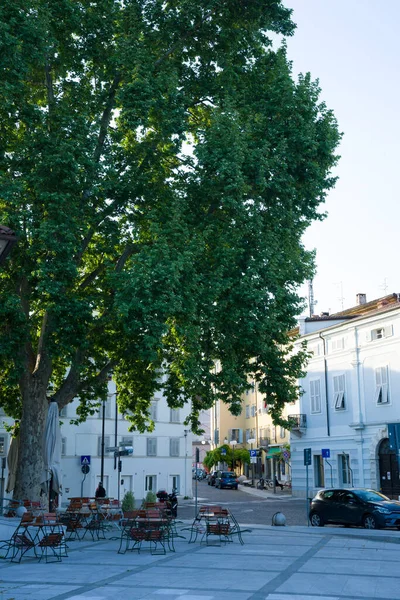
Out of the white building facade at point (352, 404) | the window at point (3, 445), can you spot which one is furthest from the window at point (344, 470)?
the window at point (3, 445)

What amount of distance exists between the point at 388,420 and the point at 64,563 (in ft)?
87.4

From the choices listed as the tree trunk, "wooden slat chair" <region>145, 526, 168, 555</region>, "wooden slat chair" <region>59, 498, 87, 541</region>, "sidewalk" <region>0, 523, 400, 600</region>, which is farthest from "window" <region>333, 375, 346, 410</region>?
"wooden slat chair" <region>145, 526, 168, 555</region>

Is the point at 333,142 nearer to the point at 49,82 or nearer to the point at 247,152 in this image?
the point at 247,152

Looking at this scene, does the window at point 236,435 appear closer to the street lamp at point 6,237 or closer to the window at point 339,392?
the window at point 339,392

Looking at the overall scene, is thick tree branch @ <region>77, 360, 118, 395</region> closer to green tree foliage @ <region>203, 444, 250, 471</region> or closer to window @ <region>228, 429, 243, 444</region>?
green tree foliage @ <region>203, 444, 250, 471</region>

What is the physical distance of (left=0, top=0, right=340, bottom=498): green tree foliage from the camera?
18.5m

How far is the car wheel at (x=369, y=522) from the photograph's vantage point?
24625 mm

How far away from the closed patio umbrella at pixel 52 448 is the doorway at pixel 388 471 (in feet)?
76.6

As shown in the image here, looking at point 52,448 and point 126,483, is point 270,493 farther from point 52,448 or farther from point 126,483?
point 52,448

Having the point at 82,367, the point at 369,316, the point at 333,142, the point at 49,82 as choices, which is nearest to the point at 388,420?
the point at 369,316

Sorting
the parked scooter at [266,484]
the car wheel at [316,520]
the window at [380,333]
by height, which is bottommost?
the parked scooter at [266,484]

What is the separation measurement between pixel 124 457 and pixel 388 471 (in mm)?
18455

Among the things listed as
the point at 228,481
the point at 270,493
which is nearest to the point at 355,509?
the point at 270,493

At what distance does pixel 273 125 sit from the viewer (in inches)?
832
